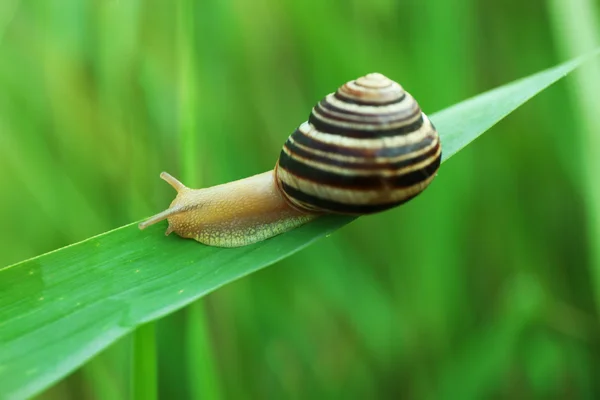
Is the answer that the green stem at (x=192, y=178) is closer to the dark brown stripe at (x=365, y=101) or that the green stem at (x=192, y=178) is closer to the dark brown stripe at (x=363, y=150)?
the dark brown stripe at (x=363, y=150)

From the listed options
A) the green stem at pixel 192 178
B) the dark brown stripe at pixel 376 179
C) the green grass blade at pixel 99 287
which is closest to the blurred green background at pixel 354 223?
the green stem at pixel 192 178

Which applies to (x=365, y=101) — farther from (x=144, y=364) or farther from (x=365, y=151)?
(x=144, y=364)

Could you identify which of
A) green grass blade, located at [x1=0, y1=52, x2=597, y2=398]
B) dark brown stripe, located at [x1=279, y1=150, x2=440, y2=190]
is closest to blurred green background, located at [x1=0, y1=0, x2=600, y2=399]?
green grass blade, located at [x1=0, y1=52, x2=597, y2=398]

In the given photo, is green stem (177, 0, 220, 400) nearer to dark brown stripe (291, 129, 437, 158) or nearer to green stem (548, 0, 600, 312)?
dark brown stripe (291, 129, 437, 158)

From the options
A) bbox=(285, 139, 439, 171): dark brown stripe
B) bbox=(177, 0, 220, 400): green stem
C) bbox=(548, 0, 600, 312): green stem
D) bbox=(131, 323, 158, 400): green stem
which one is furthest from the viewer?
bbox=(548, 0, 600, 312): green stem

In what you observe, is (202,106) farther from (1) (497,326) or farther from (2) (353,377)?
(1) (497,326)

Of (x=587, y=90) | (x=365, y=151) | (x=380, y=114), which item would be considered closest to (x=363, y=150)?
(x=365, y=151)
